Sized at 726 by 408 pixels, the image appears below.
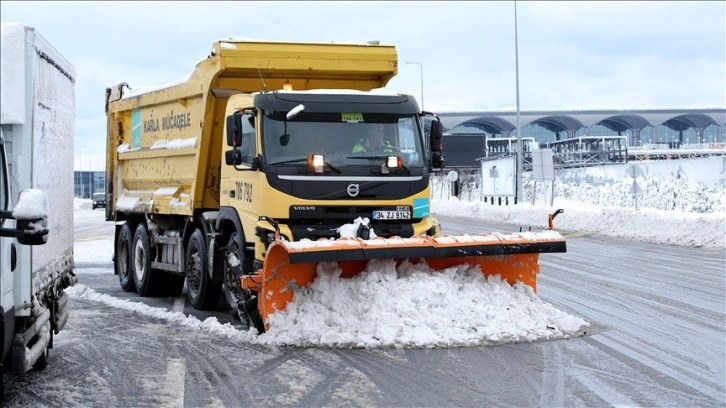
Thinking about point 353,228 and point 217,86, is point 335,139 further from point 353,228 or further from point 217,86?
point 217,86

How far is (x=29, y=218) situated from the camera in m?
5.11

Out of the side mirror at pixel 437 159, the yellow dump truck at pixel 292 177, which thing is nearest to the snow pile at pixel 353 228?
the yellow dump truck at pixel 292 177

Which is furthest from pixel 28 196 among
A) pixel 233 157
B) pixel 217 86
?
pixel 217 86

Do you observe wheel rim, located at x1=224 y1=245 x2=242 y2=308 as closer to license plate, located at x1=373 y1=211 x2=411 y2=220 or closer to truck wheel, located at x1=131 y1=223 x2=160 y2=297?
license plate, located at x1=373 y1=211 x2=411 y2=220

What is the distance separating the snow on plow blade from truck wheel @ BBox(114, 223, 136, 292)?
605cm

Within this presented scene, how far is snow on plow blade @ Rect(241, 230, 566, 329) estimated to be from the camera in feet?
27.9

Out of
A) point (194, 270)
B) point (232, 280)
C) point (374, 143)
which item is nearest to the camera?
point (374, 143)

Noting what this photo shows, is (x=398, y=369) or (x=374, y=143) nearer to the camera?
(x=398, y=369)

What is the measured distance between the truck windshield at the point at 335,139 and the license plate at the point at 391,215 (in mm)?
532

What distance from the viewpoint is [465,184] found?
2226 inches

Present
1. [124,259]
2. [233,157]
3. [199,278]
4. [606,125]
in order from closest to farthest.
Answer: [233,157]
[199,278]
[124,259]
[606,125]

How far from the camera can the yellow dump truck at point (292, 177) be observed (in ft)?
29.6

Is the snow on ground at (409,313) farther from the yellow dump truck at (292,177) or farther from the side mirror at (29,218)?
the side mirror at (29,218)

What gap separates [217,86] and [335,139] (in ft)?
7.30
